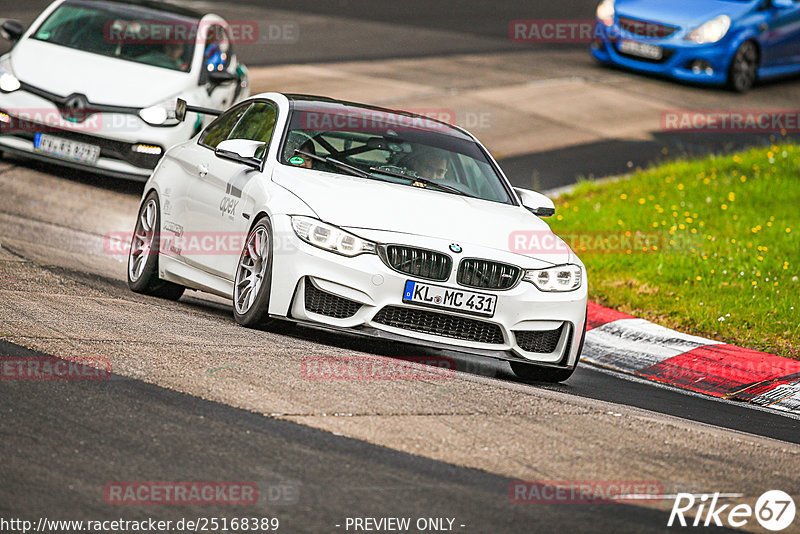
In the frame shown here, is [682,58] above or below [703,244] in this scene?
above

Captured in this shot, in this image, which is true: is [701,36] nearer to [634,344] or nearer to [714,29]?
[714,29]

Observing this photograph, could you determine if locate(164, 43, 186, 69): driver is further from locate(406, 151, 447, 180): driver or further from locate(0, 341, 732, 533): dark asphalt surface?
locate(0, 341, 732, 533): dark asphalt surface

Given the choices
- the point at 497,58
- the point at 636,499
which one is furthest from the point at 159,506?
the point at 497,58

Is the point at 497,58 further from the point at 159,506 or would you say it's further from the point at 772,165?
the point at 159,506

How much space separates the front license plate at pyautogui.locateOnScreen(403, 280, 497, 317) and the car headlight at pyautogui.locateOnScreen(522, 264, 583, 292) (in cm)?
30

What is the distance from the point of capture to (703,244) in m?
12.3

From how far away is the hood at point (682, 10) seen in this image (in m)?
21.2

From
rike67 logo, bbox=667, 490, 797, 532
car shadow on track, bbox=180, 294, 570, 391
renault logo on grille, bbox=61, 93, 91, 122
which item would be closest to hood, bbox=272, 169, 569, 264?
car shadow on track, bbox=180, 294, 570, 391

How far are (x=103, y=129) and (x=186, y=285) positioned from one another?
14.9ft

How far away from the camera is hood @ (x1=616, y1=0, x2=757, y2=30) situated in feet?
69.7

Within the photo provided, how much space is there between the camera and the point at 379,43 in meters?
24.8

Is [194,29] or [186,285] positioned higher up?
[194,29]

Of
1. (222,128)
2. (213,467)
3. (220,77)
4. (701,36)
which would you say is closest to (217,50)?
(220,77)

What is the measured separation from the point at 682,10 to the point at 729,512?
17.5 m
